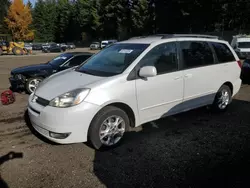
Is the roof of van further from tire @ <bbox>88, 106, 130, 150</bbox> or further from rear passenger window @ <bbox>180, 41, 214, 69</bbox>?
tire @ <bbox>88, 106, 130, 150</bbox>

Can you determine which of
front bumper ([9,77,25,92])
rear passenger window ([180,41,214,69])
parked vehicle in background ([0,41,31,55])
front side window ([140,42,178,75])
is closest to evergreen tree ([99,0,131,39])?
parked vehicle in background ([0,41,31,55])

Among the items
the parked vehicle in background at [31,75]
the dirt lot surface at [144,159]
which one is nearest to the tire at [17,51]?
the parked vehicle in background at [31,75]

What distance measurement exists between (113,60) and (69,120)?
1.49 m

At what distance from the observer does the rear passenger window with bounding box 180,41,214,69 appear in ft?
15.3

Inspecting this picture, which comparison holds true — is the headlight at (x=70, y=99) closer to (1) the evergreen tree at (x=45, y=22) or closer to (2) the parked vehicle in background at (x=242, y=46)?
(2) the parked vehicle in background at (x=242, y=46)

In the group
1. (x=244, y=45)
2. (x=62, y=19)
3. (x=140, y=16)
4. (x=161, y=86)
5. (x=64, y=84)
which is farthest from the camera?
(x=62, y=19)

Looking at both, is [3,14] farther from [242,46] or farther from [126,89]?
[126,89]

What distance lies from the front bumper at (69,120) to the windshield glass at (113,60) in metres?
0.79

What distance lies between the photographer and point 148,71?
379cm

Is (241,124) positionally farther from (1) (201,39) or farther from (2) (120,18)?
(2) (120,18)

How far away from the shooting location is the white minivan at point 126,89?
348 cm

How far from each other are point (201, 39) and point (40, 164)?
3.94 metres

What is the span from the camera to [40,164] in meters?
3.45

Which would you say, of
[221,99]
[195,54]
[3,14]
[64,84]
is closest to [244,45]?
[221,99]
